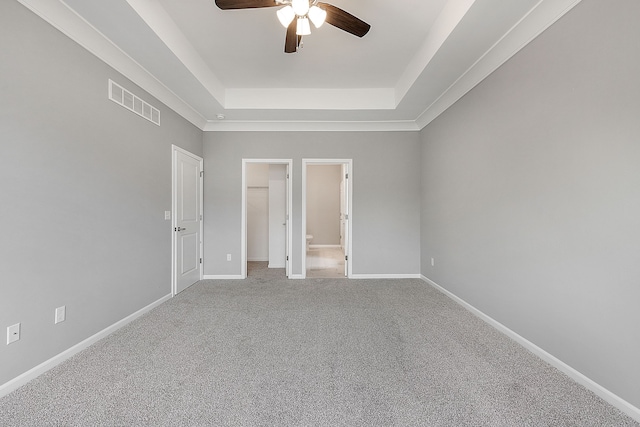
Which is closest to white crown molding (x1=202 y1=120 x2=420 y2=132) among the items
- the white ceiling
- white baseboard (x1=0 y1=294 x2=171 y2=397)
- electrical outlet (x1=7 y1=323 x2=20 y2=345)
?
the white ceiling

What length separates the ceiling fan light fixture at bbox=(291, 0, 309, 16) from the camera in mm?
1735

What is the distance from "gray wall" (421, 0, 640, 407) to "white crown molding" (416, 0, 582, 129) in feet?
0.21

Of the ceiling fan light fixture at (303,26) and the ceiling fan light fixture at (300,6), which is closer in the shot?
the ceiling fan light fixture at (300,6)

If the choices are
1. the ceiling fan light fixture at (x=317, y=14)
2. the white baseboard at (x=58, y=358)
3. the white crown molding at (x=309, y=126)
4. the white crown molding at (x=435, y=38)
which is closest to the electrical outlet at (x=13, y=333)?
the white baseboard at (x=58, y=358)

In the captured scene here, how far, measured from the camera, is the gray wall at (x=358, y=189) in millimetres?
4348

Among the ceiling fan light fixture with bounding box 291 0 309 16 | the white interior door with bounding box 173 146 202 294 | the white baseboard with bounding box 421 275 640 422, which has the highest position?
the ceiling fan light fixture with bounding box 291 0 309 16

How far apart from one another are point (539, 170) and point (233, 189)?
393cm

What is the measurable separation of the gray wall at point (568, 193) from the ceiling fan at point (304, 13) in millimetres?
1433

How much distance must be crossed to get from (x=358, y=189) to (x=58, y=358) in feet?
12.6

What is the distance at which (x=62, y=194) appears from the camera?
1957 mm

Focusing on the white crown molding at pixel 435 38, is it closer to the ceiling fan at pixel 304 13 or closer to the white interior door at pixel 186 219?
the ceiling fan at pixel 304 13

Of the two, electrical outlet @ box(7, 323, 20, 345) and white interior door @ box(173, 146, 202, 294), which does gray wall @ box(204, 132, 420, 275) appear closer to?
white interior door @ box(173, 146, 202, 294)

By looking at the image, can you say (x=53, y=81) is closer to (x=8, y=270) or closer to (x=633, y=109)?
(x=8, y=270)

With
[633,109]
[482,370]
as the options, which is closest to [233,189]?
[482,370]
